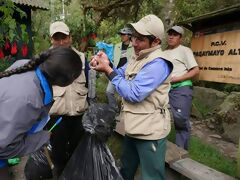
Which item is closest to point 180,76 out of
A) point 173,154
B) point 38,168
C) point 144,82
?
point 173,154

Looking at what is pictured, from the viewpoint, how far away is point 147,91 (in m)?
2.14

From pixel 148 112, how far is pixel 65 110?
1.02 meters

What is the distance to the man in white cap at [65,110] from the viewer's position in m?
2.97

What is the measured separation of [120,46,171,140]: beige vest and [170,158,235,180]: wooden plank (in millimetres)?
712

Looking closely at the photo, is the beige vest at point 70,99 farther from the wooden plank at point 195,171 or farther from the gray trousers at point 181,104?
the gray trousers at point 181,104

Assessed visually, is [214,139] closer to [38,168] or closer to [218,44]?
[218,44]

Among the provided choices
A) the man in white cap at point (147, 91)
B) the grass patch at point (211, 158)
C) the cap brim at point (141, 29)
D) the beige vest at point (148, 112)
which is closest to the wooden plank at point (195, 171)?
the man in white cap at point (147, 91)

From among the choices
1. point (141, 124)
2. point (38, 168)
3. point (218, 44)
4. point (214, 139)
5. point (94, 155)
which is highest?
point (218, 44)

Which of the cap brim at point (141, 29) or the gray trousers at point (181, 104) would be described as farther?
the gray trousers at point (181, 104)

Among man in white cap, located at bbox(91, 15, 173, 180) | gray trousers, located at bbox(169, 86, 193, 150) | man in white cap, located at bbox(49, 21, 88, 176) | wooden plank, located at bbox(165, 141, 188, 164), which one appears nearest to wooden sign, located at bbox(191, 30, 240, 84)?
gray trousers, located at bbox(169, 86, 193, 150)

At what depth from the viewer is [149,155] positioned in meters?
2.35

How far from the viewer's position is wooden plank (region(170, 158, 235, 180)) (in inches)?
109

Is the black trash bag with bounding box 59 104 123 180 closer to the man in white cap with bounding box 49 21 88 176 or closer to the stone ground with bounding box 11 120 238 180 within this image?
the man in white cap with bounding box 49 21 88 176

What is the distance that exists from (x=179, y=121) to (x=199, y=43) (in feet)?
3.19
